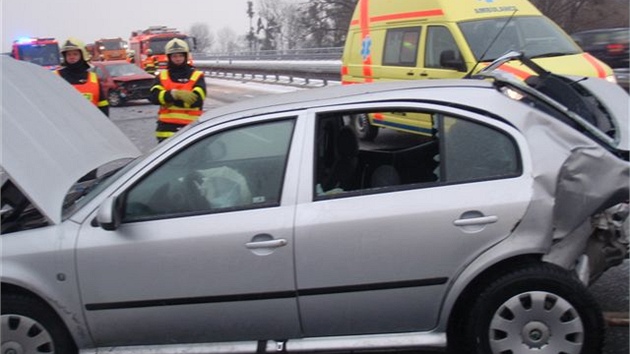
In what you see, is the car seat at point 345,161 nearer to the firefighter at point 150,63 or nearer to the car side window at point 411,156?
the car side window at point 411,156

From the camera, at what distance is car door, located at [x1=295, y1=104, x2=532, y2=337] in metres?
2.87

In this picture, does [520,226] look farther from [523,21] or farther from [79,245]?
[523,21]

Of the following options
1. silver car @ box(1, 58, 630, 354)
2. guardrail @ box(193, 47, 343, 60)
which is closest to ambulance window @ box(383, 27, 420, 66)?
silver car @ box(1, 58, 630, 354)

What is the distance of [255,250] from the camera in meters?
2.91

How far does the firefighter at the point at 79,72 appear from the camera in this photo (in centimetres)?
614

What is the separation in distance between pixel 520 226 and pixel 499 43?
5877mm

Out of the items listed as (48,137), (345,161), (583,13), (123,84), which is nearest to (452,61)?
(345,161)

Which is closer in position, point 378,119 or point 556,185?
point 556,185

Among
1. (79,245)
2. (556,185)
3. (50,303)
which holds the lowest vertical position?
(50,303)

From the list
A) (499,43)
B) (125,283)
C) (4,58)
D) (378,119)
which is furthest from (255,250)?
(499,43)

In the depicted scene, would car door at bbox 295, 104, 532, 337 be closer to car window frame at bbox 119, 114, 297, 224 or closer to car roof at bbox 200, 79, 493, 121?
car window frame at bbox 119, 114, 297, 224

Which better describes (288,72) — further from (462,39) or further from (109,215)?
(109,215)

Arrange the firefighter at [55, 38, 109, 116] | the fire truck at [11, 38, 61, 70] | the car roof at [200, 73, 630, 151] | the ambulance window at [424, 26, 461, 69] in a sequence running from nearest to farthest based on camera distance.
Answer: the car roof at [200, 73, 630, 151] → the firefighter at [55, 38, 109, 116] → the ambulance window at [424, 26, 461, 69] → the fire truck at [11, 38, 61, 70]

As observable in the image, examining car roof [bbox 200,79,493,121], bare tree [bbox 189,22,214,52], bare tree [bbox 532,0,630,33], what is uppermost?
car roof [bbox 200,79,493,121]
